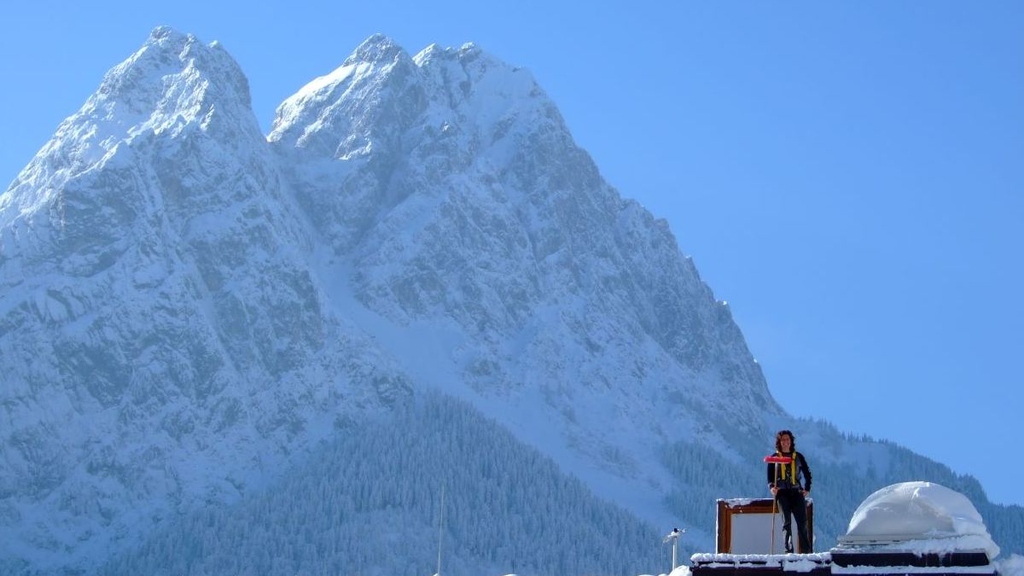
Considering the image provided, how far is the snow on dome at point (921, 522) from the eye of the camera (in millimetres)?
26156

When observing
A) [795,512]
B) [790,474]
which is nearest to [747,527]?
[795,512]

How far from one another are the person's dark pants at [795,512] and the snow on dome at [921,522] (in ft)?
5.36

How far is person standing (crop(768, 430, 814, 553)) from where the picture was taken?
28.4 metres

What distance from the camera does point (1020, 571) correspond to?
2569 cm

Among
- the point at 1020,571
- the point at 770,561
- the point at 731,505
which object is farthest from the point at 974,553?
the point at 731,505

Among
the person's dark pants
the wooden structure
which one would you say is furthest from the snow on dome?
the wooden structure

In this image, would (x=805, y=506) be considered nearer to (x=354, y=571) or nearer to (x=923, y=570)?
(x=923, y=570)

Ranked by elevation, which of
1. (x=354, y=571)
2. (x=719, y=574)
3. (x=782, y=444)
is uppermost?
(x=354, y=571)

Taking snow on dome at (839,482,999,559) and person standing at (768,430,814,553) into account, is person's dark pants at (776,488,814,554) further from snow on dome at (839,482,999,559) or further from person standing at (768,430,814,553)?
snow on dome at (839,482,999,559)

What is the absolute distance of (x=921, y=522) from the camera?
86.9 feet

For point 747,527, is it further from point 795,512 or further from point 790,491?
point 790,491

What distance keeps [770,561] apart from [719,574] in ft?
2.95

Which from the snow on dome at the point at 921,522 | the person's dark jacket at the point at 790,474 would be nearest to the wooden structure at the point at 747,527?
the person's dark jacket at the point at 790,474

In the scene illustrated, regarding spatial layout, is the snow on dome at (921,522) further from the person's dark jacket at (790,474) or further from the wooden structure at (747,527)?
the wooden structure at (747,527)
